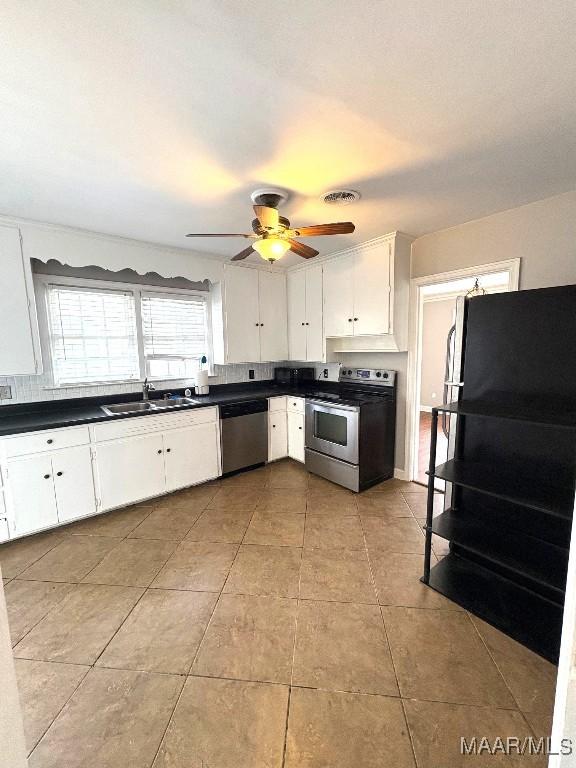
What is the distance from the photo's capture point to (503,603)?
70.2 inches

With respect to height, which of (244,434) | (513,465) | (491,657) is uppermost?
(513,465)

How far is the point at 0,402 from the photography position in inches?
107

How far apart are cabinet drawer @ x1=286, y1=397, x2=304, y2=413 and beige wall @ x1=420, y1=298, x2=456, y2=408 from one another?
336 cm

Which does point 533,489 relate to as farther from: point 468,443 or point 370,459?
point 370,459

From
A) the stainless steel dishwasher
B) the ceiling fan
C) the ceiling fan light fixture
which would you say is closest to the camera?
the ceiling fan

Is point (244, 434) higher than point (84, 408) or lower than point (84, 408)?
lower

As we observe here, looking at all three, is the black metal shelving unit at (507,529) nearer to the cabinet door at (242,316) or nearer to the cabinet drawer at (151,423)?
the cabinet drawer at (151,423)

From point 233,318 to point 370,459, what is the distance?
2.24 m

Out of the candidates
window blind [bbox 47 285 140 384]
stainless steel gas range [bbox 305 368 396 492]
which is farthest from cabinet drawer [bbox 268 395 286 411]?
window blind [bbox 47 285 140 384]

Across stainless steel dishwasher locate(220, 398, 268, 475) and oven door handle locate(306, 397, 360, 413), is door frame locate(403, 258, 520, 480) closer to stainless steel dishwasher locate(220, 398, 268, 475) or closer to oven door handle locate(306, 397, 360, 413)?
oven door handle locate(306, 397, 360, 413)

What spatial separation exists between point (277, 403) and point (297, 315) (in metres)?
1.17

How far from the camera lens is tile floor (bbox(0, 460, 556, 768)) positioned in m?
1.20

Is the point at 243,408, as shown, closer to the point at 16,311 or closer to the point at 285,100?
the point at 16,311

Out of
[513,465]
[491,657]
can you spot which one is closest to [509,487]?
[513,465]
